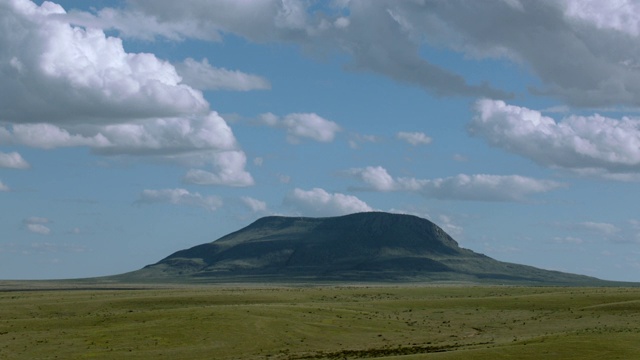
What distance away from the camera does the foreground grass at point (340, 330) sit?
8612 centimetres

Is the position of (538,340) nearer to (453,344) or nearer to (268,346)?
(453,344)

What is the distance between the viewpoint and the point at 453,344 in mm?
92688

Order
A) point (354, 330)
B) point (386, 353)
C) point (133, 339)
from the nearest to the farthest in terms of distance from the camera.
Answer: point (386, 353) → point (133, 339) → point (354, 330)

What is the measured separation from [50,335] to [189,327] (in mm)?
14876

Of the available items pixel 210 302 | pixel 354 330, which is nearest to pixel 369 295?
pixel 210 302

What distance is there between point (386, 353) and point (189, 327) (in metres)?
26.7

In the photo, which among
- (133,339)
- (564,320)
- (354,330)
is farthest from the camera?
(564,320)

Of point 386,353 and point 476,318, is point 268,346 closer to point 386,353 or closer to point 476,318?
point 386,353

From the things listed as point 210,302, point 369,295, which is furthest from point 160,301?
point 369,295

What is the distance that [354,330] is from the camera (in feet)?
348

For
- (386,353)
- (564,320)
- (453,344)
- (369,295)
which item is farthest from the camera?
(369,295)

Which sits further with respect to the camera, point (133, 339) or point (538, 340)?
point (133, 339)

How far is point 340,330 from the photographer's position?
347ft

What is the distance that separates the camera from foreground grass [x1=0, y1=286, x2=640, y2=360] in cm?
8612
